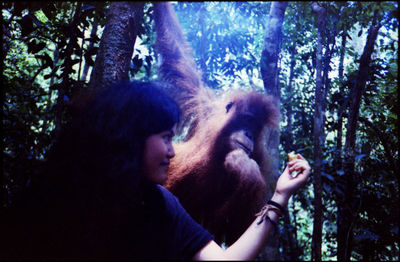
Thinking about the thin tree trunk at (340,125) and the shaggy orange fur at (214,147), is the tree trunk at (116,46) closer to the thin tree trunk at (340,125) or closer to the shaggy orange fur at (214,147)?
the shaggy orange fur at (214,147)

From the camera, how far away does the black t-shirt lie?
1.03 m

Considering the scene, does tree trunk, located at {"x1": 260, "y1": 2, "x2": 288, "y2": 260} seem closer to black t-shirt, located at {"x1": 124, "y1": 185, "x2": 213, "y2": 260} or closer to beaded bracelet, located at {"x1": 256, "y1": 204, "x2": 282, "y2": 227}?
beaded bracelet, located at {"x1": 256, "y1": 204, "x2": 282, "y2": 227}

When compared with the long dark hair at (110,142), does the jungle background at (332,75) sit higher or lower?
higher

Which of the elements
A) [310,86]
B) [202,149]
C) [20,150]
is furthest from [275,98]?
[20,150]

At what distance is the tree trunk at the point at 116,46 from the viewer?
1.43m

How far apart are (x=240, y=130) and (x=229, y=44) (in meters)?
0.65

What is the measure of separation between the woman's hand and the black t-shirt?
33 cm

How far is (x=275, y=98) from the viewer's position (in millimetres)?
1757

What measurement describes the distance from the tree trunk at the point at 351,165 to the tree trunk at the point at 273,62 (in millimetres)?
425

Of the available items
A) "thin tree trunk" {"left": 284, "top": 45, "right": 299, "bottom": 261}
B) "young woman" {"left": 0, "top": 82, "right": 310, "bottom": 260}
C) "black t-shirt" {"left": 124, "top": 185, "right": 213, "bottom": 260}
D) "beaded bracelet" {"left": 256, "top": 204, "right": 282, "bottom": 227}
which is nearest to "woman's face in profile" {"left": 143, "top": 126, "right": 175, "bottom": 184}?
"young woman" {"left": 0, "top": 82, "right": 310, "bottom": 260}

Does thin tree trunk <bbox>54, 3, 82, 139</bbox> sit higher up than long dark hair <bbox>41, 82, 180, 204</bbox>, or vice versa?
thin tree trunk <bbox>54, 3, 82, 139</bbox>

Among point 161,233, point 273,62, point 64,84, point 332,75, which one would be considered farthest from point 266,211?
point 64,84

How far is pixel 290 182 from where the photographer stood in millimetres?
1143

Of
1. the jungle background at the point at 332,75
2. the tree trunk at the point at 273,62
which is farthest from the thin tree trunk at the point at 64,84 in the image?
the tree trunk at the point at 273,62
